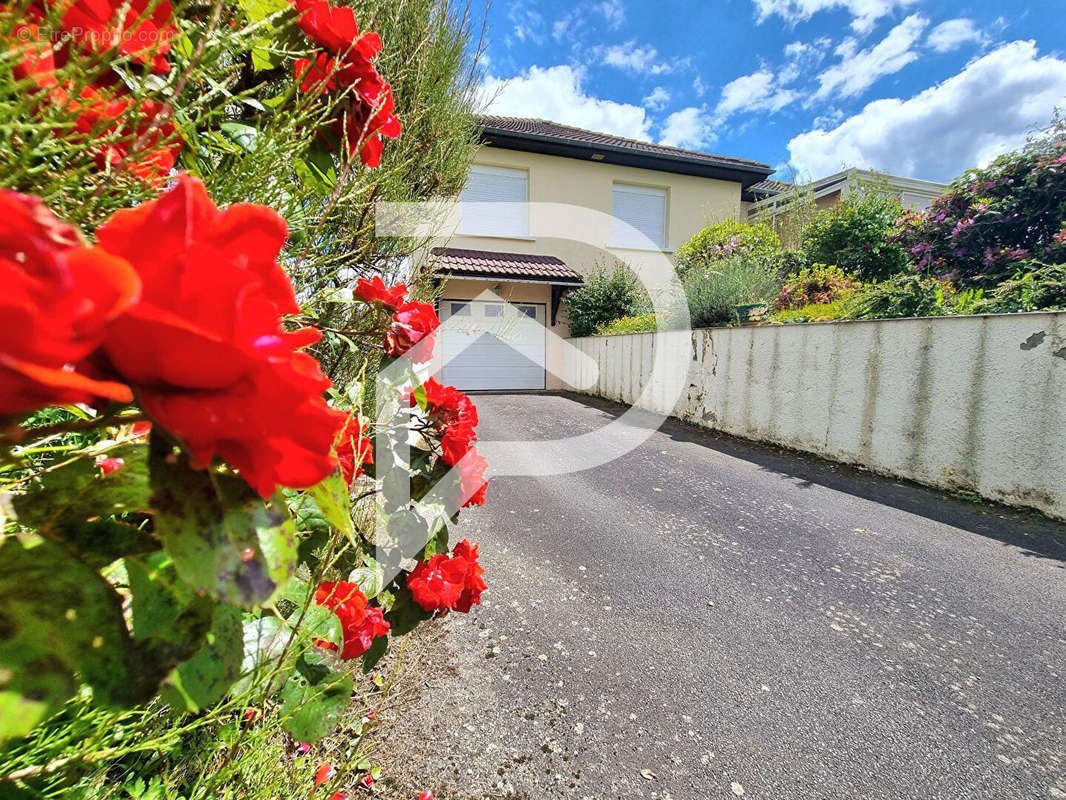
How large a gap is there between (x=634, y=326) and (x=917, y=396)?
527 cm

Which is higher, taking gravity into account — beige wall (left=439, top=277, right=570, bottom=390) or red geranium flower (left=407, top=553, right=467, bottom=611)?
beige wall (left=439, top=277, right=570, bottom=390)

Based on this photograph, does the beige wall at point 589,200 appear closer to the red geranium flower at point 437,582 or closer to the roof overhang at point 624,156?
the roof overhang at point 624,156

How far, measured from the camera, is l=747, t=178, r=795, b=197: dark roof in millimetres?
13211

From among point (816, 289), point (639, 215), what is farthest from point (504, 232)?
point (816, 289)

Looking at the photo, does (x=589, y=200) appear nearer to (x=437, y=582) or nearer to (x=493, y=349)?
(x=493, y=349)

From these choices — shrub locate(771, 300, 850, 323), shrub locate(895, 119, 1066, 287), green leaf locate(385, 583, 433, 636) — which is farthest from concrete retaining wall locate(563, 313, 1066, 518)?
green leaf locate(385, 583, 433, 636)

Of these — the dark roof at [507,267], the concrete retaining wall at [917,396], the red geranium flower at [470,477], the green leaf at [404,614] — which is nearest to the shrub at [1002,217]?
the concrete retaining wall at [917,396]

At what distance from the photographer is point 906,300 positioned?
479 cm

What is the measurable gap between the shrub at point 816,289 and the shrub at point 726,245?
218 cm

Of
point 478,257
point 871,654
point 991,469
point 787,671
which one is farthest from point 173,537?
point 478,257

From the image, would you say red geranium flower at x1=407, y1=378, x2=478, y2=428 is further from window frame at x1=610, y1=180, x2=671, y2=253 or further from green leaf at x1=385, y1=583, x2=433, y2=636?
window frame at x1=610, y1=180, x2=671, y2=253

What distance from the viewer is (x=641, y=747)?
1604 mm

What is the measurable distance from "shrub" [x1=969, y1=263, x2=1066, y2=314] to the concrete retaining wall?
65cm

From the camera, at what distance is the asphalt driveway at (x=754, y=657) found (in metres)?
1.52
